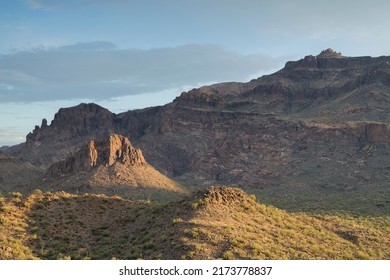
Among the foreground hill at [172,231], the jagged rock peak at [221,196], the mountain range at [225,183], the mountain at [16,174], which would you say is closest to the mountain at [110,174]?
the mountain range at [225,183]

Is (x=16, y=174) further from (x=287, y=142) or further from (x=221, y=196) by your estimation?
(x=221, y=196)

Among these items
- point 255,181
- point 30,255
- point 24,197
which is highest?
point 24,197

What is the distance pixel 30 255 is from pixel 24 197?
9.80 m

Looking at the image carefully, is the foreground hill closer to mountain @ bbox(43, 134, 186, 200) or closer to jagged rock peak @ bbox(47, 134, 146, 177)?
mountain @ bbox(43, 134, 186, 200)

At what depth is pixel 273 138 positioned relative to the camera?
146 meters

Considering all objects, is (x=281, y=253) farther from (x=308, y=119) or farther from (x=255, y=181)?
(x=308, y=119)

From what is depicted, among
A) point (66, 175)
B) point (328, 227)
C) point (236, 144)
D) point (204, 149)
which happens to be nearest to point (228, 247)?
point (328, 227)

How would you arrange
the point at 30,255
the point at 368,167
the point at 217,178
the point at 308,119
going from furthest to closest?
the point at 308,119 < the point at 217,178 < the point at 368,167 < the point at 30,255

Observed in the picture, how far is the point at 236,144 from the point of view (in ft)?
495

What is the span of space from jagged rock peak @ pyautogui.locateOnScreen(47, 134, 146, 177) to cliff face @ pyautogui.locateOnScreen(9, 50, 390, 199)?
0.94 ft

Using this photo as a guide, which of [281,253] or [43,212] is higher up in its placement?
[43,212]

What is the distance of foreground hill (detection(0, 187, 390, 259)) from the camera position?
91.8 ft

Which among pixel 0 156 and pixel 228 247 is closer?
pixel 228 247

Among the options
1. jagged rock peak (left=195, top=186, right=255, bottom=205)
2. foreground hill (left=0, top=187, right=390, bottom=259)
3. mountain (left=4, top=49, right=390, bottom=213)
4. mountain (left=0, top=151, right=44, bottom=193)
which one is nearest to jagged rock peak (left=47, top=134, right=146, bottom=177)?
mountain (left=0, top=151, right=44, bottom=193)
